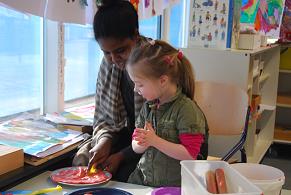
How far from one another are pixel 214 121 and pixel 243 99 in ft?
0.53

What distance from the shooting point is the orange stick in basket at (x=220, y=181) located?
917 mm

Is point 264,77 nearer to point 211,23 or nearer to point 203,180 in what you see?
point 211,23

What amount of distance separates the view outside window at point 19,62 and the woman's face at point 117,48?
1.83 feet

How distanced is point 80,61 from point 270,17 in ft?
6.22

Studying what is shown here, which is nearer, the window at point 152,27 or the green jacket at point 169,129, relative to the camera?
the green jacket at point 169,129

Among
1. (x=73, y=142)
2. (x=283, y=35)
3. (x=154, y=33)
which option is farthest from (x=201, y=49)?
(x=283, y=35)

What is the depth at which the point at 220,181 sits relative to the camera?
95 centimetres

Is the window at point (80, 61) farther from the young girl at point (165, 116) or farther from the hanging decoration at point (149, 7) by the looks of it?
the young girl at point (165, 116)

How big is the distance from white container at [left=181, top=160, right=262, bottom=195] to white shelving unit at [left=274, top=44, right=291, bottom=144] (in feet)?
8.67

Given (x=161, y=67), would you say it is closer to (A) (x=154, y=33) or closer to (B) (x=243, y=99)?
(B) (x=243, y=99)

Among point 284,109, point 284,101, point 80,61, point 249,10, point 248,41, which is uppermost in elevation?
point 249,10

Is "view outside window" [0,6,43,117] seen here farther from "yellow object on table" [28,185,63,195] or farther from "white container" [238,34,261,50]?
"white container" [238,34,261,50]

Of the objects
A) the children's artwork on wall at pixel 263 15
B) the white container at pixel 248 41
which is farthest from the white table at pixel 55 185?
Result: the children's artwork on wall at pixel 263 15

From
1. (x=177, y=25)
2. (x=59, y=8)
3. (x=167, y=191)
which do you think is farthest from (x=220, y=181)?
(x=177, y=25)
